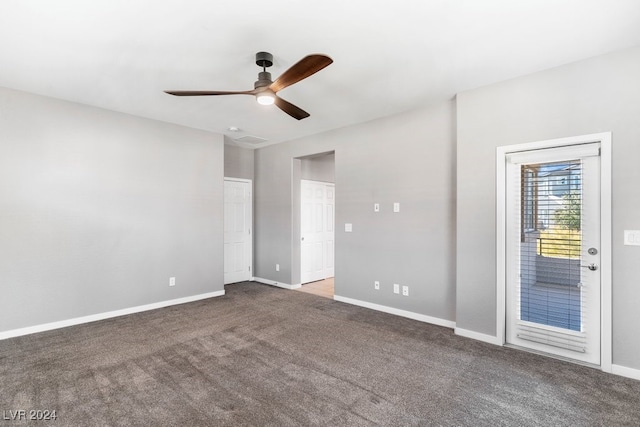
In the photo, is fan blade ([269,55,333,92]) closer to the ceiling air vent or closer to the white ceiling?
the white ceiling

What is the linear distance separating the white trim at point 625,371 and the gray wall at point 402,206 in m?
1.42

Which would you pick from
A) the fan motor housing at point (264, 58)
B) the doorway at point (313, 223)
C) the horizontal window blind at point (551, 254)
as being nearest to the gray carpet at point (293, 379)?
the horizontal window blind at point (551, 254)

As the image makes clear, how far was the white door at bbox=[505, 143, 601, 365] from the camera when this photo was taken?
2.78 metres

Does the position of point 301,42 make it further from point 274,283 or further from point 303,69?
Result: point 274,283

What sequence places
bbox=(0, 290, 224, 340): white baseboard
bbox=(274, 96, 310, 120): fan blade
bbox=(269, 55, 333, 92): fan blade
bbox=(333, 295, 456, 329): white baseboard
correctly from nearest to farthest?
bbox=(269, 55, 333, 92): fan blade
bbox=(274, 96, 310, 120): fan blade
bbox=(0, 290, 224, 340): white baseboard
bbox=(333, 295, 456, 329): white baseboard

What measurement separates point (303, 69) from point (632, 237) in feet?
9.75

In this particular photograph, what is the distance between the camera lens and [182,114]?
4.25m

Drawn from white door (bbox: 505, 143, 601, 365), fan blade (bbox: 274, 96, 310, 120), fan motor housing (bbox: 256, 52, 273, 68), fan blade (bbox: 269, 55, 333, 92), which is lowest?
white door (bbox: 505, 143, 601, 365)

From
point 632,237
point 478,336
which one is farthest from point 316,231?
point 632,237

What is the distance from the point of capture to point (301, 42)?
250 centimetres

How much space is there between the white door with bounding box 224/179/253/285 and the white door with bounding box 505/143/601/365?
4527 mm

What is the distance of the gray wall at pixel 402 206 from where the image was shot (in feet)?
12.5

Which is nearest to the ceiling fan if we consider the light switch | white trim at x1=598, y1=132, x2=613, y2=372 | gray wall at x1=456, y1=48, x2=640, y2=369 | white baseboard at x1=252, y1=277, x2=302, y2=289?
gray wall at x1=456, y1=48, x2=640, y2=369

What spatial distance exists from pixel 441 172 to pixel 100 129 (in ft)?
14.2
